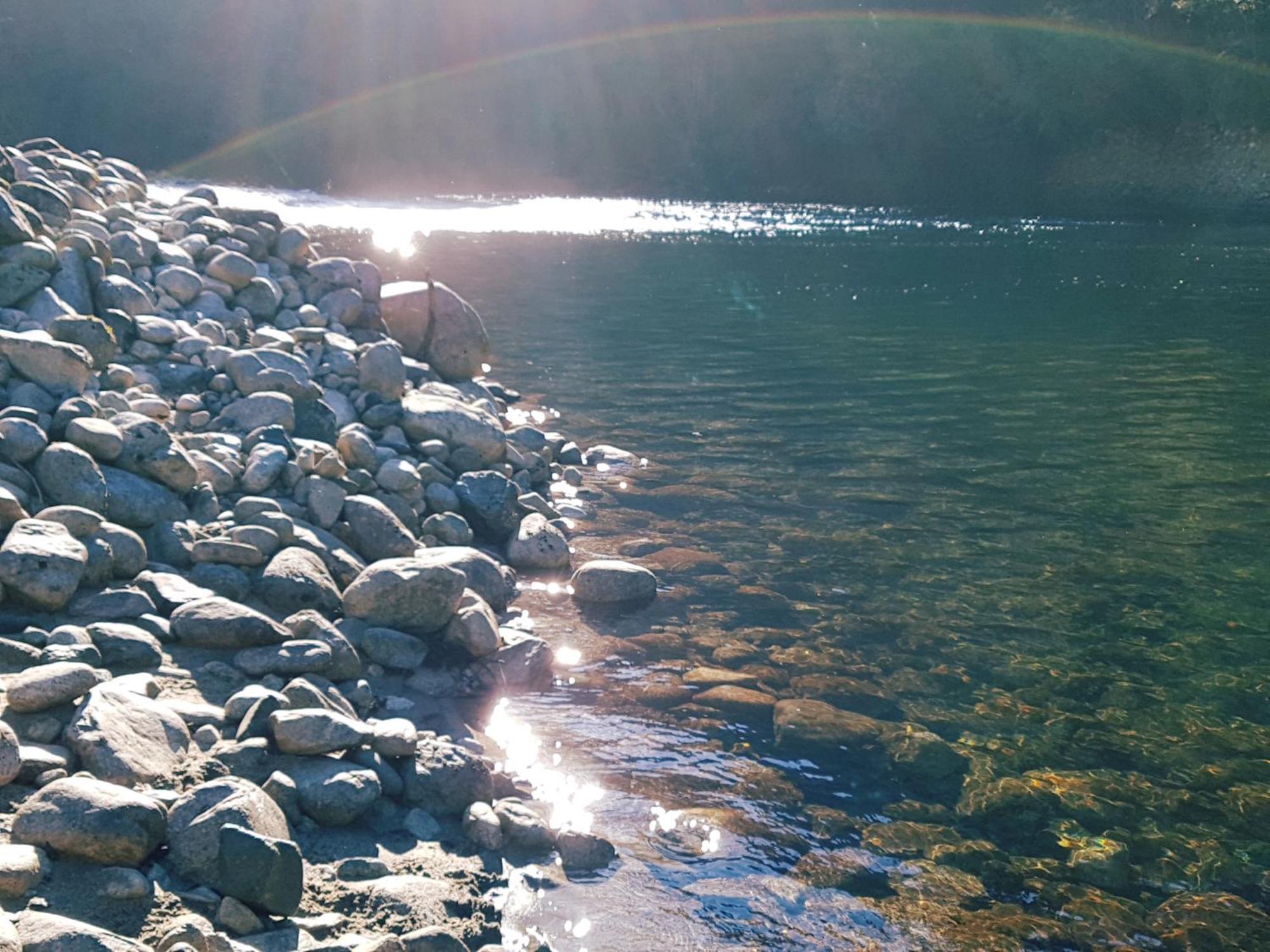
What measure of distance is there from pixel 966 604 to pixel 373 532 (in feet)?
18.4

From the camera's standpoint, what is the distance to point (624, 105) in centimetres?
10656

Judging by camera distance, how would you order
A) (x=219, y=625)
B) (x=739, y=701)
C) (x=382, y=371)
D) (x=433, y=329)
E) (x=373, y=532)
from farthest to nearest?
(x=433, y=329), (x=382, y=371), (x=373, y=532), (x=739, y=701), (x=219, y=625)

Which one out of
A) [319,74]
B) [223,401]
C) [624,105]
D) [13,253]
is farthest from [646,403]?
[319,74]

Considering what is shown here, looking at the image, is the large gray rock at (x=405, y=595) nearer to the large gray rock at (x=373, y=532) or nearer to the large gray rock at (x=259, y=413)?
the large gray rock at (x=373, y=532)

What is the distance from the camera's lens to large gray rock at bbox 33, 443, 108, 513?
8164 millimetres

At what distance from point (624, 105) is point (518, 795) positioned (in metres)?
Result: 106

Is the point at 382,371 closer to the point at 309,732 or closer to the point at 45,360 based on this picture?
the point at 45,360

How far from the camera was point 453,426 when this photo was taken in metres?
13.4

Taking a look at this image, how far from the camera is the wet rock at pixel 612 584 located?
10.9 metres

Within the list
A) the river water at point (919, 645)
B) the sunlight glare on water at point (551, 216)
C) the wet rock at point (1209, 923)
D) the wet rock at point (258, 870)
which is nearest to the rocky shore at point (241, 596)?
the wet rock at point (258, 870)

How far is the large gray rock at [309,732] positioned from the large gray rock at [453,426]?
22.4ft

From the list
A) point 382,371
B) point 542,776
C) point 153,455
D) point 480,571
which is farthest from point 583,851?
point 382,371

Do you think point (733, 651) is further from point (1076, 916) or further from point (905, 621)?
point (1076, 916)

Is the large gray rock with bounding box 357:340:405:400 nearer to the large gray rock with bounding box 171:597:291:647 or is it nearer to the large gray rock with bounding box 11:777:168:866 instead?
the large gray rock with bounding box 171:597:291:647
